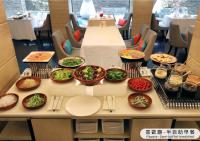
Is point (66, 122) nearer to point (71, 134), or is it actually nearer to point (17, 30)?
point (71, 134)

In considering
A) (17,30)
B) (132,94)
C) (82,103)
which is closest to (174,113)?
(132,94)

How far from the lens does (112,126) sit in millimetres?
1276

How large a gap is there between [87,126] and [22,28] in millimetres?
3737

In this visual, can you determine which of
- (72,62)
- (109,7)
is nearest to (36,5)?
(109,7)

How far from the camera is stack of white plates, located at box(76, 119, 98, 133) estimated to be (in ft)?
4.19

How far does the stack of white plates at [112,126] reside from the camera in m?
1.27

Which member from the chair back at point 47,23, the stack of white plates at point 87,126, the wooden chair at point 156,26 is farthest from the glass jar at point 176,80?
the chair back at point 47,23

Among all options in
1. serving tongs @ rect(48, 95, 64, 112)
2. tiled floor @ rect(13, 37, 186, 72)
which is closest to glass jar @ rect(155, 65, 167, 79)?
serving tongs @ rect(48, 95, 64, 112)

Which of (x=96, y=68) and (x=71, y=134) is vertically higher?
(x=96, y=68)

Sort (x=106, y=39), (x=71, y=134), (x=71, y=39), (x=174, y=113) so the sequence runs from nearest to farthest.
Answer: (x=174, y=113), (x=71, y=134), (x=106, y=39), (x=71, y=39)

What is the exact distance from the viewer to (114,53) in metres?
2.38

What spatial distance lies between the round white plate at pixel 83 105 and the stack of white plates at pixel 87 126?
0.14 m

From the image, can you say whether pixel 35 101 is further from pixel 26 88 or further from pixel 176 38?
pixel 176 38

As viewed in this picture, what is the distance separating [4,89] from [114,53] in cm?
136
